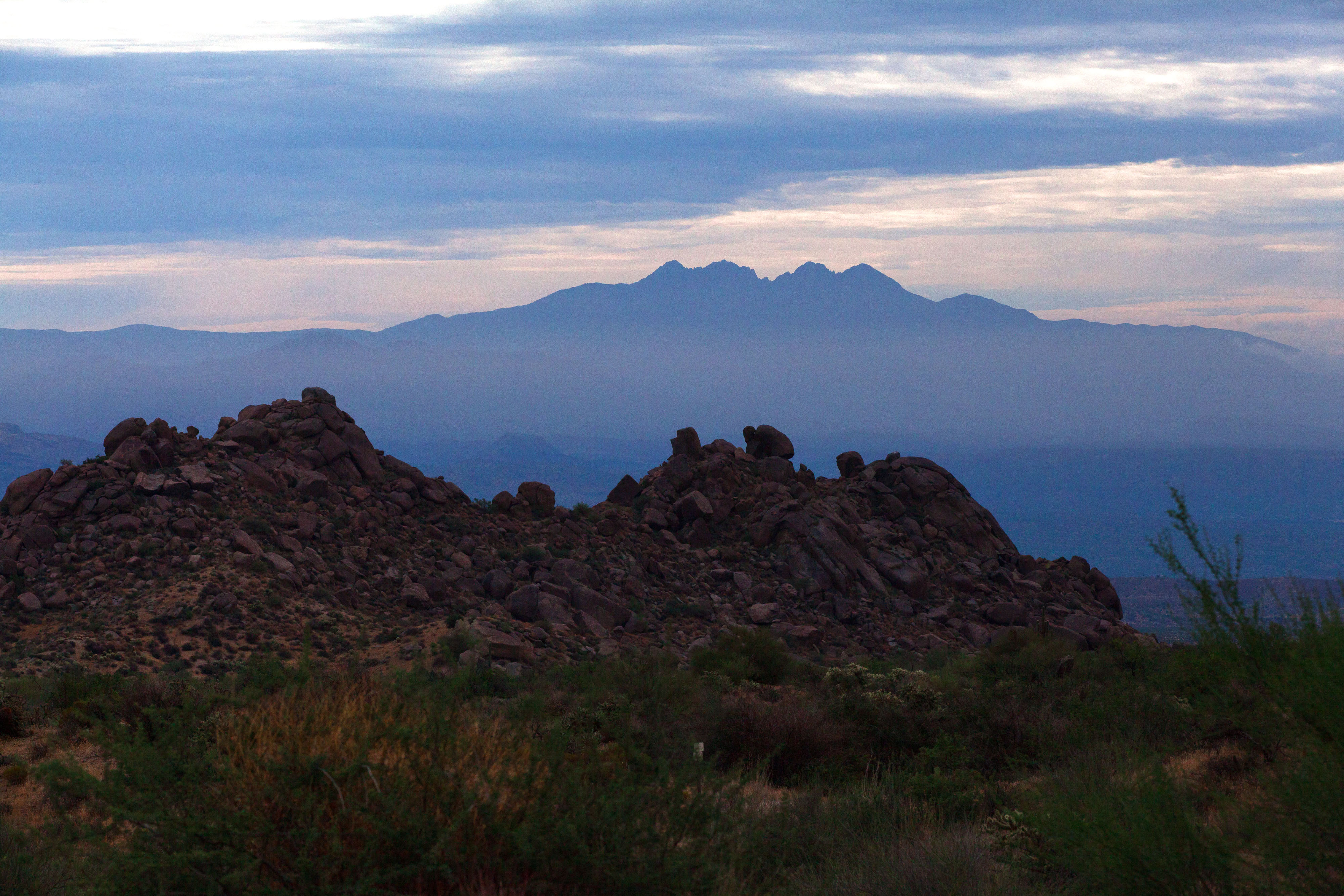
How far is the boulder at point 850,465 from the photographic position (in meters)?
48.0

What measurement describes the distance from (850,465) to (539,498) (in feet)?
56.6

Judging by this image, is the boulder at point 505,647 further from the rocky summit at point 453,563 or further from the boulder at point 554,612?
the boulder at point 554,612

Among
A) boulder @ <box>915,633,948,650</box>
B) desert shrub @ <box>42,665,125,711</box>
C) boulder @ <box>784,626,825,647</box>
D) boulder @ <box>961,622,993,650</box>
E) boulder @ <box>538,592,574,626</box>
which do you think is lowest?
boulder @ <box>961,622,993,650</box>

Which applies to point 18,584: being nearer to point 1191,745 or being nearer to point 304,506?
point 304,506

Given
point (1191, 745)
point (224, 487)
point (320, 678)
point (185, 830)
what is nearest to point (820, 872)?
point (320, 678)

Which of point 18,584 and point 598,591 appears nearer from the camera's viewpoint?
point 18,584

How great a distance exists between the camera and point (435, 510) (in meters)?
35.4

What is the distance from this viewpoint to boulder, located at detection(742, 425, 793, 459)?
151 feet

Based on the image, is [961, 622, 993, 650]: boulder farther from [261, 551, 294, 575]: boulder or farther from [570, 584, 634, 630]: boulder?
[261, 551, 294, 575]: boulder

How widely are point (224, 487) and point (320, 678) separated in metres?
23.3

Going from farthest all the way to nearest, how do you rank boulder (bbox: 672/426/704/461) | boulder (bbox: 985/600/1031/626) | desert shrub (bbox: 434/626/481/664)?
1. boulder (bbox: 672/426/704/461)
2. boulder (bbox: 985/600/1031/626)
3. desert shrub (bbox: 434/626/481/664)

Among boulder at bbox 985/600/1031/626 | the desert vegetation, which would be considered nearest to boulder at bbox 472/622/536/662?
the desert vegetation

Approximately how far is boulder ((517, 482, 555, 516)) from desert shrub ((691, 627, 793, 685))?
12.6 m

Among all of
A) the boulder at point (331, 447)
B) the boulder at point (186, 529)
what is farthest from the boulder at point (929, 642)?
the boulder at point (186, 529)
